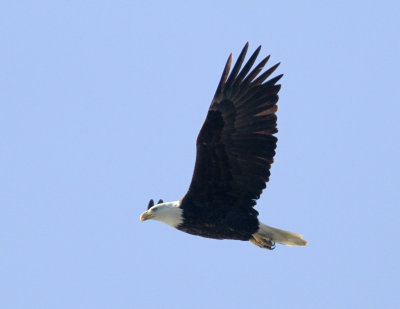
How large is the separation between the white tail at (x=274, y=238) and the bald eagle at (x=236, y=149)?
0.39 metres

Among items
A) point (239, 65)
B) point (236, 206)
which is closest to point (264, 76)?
point (239, 65)

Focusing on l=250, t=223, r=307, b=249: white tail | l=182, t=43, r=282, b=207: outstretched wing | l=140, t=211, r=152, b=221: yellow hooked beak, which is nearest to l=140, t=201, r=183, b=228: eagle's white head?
l=140, t=211, r=152, b=221: yellow hooked beak

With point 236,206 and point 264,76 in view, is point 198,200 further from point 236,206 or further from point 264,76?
point 264,76

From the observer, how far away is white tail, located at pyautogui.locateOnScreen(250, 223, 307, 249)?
69.1 feet

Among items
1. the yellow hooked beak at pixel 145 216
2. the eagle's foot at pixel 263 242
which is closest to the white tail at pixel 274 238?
the eagle's foot at pixel 263 242

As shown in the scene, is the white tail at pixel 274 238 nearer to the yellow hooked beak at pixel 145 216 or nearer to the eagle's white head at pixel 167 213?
the eagle's white head at pixel 167 213

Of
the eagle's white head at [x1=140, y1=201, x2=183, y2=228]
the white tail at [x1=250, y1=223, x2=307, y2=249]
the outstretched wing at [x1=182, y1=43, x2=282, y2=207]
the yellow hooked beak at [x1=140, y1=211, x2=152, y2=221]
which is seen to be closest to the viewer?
the outstretched wing at [x1=182, y1=43, x2=282, y2=207]

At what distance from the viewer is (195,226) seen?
20.8 metres

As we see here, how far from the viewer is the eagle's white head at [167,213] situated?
20844 millimetres

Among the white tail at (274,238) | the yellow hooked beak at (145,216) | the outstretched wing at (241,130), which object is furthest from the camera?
the yellow hooked beak at (145,216)

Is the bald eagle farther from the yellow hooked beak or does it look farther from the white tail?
the yellow hooked beak

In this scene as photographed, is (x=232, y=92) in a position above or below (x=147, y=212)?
above

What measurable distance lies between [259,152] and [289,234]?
5.03 ft

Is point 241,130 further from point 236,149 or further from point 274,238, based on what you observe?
point 274,238
